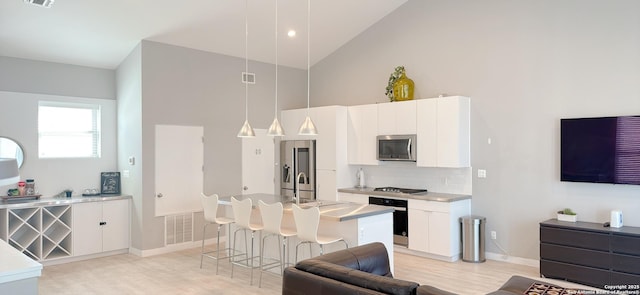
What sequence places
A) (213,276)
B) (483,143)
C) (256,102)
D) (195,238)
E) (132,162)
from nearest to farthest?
1. (213,276)
2. (483,143)
3. (132,162)
4. (195,238)
5. (256,102)

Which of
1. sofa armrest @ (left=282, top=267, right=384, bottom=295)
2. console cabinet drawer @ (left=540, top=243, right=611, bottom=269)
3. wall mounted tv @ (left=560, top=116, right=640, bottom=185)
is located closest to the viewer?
sofa armrest @ (left=282, top=267, right=384, bottom=295)

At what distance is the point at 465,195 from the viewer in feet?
20.9

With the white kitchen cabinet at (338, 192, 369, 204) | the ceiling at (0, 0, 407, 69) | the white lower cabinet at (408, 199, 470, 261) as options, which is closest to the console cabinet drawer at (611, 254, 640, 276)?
the white lower cabinet at (408, 199, 470, 261)

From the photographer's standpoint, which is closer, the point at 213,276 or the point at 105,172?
the point at 213,276

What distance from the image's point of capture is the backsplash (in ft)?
21.2

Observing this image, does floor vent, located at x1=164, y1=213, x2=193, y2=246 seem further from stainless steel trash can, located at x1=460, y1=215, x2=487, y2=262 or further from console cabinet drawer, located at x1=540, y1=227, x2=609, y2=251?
console cabinet drawer, located at x1=540, y1=227, x2=609, y2=251

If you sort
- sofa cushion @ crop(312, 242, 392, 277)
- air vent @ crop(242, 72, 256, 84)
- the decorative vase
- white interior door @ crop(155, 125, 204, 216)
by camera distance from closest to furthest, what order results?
sofa cushion @ crop(312, 242, 392, 277)
white interior door @ crop(155, 125, 204, 216)
the decorative vase
air vent @ crop(242, 72, 256, 84)

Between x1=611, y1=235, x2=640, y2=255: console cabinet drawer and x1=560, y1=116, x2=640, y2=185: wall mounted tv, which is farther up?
x1=560, y1=116, x2=640, y2=185: wall mounted tv

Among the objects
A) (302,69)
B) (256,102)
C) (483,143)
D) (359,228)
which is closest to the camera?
(359,228)

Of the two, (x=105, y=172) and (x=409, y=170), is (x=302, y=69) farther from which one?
(x=105, y=172)

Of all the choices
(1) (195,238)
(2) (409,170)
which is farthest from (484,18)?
(1) (195,238)

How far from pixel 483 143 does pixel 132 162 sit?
519 centimetres

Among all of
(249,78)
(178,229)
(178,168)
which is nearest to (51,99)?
(178,168)

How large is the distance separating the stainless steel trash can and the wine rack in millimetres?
5534
